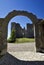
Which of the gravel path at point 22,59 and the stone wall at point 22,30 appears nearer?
the gravel path at point 22,59

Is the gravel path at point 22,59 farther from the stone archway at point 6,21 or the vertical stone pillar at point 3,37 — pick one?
the stone archway at point 6,21

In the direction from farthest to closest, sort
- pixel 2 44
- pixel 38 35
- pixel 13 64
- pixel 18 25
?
pixel 18 25, pixel 38 35, pixel 2 44, pixel 13 64

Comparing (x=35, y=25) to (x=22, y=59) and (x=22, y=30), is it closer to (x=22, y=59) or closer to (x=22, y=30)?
(x=22, y=59)

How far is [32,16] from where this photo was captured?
38.6 ft

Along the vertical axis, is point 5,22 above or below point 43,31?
above

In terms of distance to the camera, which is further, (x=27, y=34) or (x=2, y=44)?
(x=27, y=34)

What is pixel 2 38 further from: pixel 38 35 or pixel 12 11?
pixel 38 35

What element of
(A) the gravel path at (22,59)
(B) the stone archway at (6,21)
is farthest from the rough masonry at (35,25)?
(A) the gravel path at (22,59)

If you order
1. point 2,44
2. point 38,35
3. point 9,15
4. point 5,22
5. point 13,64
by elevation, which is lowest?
point 13,64

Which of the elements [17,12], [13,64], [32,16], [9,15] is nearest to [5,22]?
[9,15]

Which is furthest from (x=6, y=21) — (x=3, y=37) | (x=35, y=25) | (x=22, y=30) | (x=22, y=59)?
(x=22, y=30)

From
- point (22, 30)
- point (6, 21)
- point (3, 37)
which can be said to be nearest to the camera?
point (3, 37)

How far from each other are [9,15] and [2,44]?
297 centimetres

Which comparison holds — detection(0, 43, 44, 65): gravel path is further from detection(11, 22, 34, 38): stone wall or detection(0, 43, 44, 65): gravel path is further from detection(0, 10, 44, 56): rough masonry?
detection(11, 22, 34, 38): stone wall
